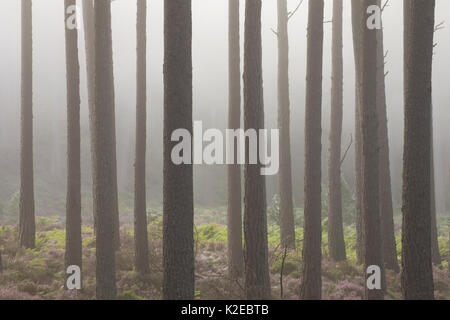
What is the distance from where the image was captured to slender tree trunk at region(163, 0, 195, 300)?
757 cm

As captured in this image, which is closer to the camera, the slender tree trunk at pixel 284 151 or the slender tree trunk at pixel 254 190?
the slender tree trunk at pixel 254 190

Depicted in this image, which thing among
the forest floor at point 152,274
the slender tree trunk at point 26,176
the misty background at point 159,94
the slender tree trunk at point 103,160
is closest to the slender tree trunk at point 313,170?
the forest floor at point 152,274

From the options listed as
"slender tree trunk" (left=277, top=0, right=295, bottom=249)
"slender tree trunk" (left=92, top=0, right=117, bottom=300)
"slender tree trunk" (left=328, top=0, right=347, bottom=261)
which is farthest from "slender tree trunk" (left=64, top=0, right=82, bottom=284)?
"slender tree trunk" (left=328, top=0, right=347, bottom=261)

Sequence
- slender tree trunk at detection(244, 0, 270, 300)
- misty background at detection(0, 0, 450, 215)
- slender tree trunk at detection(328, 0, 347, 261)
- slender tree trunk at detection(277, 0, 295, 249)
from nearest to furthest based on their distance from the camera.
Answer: slender tree trunk at detection(244, 0, 270, 300), slender tree trunk at detection(328, 0, 347, 261), slender tree trunk at detection(277, 0, 295, 249), misty background at detection(0, 0, 450, 215)

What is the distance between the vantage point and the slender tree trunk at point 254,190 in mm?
9156

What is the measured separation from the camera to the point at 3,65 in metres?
43.1

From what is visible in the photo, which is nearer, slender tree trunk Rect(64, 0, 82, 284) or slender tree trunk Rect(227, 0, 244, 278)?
slender tree trunk Rect(64, 0, 82, 284)

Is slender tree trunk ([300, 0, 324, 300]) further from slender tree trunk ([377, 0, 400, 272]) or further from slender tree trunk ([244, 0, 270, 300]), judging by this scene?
slender tree trunk ([377, 0, 400, 272])

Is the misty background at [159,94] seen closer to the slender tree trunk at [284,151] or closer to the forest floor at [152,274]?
the forest floor at [152,274]

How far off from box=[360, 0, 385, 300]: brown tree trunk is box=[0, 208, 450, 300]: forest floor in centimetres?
167

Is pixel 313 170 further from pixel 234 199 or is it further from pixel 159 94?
pixel 159 94

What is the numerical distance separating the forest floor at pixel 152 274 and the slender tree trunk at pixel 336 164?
0.61 meters
